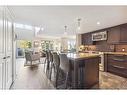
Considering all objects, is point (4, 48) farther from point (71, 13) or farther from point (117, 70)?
point (117, 70)

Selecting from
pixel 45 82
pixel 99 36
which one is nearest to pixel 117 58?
pixel 99 36

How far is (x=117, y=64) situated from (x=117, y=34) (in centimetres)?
154

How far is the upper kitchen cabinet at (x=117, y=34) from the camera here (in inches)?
222

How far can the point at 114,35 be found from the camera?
20.6 feet

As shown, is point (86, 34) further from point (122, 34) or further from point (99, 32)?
point (122, 34)

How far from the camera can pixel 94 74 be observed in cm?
382

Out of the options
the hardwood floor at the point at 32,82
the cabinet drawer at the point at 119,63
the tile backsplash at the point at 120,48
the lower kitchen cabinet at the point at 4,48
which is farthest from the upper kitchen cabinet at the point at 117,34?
the lower kitchen cabinet at the point at 4,48

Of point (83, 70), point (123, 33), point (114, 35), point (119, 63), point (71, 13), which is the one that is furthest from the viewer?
point (114, 35)

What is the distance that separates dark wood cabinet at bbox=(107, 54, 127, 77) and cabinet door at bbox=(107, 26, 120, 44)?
920 mm

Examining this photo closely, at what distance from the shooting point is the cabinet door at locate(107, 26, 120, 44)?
606 cm

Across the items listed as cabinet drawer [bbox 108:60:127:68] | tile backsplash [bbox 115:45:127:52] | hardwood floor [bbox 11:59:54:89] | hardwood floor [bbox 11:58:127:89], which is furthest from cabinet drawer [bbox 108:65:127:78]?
hardwood floor [bbox 11:59:54:89]

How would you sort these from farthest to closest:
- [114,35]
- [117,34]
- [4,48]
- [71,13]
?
[114,35] → [117,34] → [71,13] → [4,48]
